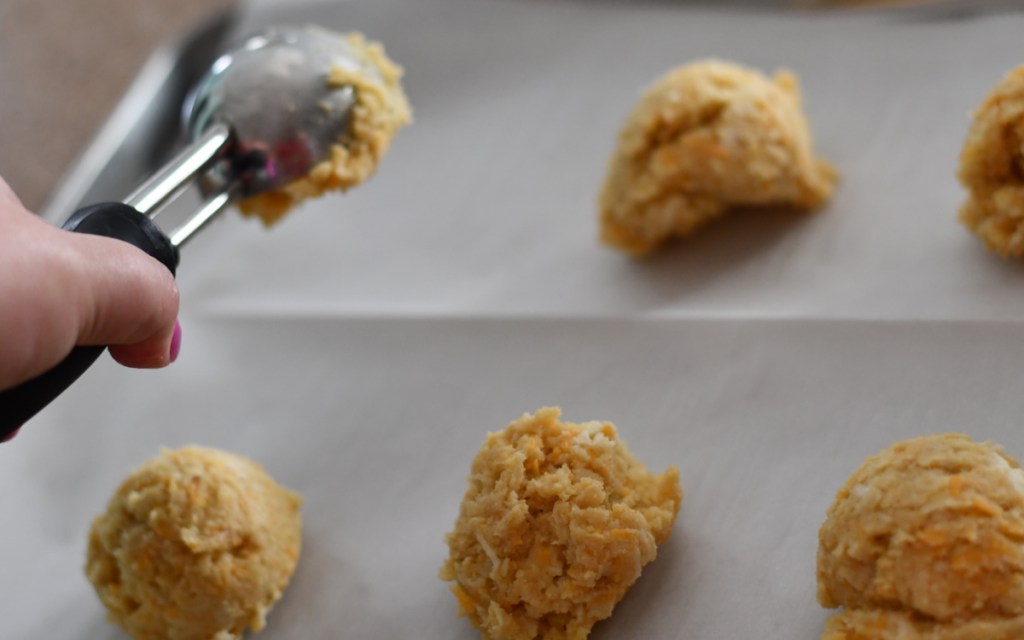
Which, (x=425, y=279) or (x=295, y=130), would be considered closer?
(x=295, y=130)

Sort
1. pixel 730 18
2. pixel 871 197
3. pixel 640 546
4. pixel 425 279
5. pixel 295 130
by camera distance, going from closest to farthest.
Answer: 1. pixel 640 546
2. pixel 295 130
3. pixel 871 197
4. pixel 425 279
5. pixel 730 18

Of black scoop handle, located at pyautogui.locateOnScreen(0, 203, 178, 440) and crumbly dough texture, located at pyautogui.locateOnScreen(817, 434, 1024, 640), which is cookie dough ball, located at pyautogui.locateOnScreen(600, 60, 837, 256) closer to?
crumbly dough texture, located at pyautogui.locateOnScreen(817, 434, 1024, 640)

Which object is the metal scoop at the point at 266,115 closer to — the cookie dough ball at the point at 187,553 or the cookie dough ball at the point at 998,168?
the cookie dough ball at the point at 187,553

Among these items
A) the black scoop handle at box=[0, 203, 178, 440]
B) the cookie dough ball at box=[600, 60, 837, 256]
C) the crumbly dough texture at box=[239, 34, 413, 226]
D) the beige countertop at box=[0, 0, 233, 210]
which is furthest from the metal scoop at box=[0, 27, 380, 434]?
the beige countertop at box=[0, 0, 233, 210]

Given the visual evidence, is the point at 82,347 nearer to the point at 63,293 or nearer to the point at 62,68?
the point at 63,293

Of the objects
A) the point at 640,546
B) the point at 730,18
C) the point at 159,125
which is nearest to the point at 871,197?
the point at 730,18

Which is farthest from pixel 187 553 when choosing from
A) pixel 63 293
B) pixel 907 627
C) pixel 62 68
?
pixel 62 68

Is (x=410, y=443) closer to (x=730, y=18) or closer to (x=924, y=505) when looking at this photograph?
(x=924, y=505)
